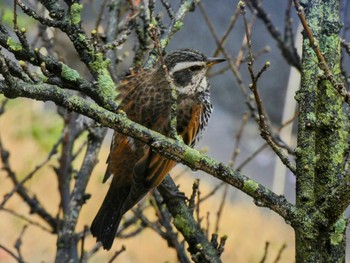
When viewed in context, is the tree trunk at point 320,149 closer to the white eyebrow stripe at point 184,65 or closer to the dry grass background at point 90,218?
the white eyebrow stripe at point 184,65

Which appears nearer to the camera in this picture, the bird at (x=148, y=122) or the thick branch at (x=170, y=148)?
the thick branch at (x=170, y=148)

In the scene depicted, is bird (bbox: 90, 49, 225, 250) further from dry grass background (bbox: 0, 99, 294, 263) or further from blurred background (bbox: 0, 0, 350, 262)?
dry grass background (bbox: 0, 99, 294, 263)

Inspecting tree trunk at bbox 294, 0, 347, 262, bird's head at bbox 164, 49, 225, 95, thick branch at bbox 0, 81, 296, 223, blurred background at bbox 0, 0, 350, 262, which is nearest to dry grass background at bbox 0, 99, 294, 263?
blurred background at bbox 0, 0, 350, 262

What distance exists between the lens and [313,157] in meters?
2.37

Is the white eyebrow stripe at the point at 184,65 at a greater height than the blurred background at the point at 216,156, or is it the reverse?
the blurred background at the point at 216,156

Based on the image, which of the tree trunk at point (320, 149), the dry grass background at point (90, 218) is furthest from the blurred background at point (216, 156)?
the tree trunk at point (320, 149)

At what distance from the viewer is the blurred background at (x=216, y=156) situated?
9633 mm

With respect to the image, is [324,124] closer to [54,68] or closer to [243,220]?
[54,68]

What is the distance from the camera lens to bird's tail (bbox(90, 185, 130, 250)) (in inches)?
148

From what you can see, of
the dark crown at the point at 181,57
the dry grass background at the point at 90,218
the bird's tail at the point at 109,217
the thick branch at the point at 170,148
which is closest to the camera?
the thick branch at the point at 170,148

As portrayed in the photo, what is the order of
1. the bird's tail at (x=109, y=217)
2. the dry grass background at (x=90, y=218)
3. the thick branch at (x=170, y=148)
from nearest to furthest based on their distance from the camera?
the thick branch at (x=170, y=148) → the bird's tail at (x=109, y=217) → the dry grass background at (x=90, y=218)

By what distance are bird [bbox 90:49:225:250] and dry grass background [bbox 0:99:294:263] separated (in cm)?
522

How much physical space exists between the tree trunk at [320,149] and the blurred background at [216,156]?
5.71 metres

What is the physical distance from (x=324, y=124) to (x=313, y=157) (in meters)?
0.18
